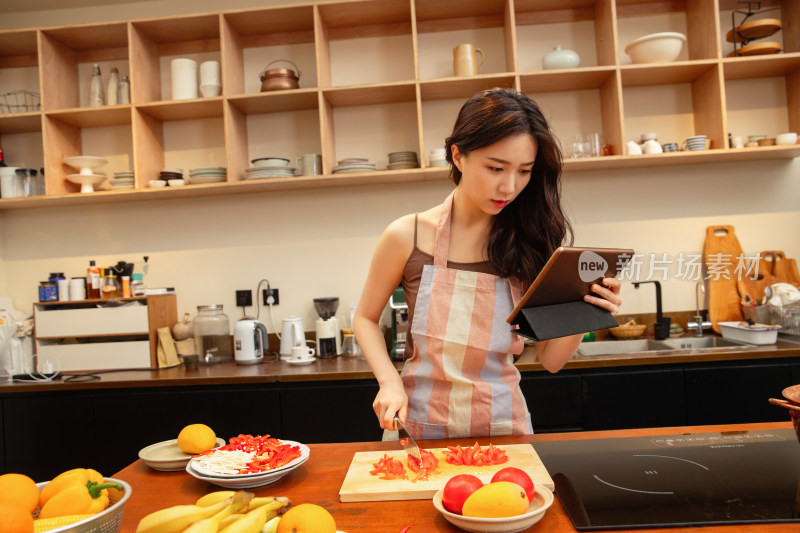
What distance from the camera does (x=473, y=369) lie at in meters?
1.56

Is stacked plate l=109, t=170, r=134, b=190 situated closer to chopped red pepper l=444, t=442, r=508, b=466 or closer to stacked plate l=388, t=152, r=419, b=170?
stacked plate l=388, t=152, r=419, b=170

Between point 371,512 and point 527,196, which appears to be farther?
point 527,196

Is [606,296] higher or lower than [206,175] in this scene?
lower

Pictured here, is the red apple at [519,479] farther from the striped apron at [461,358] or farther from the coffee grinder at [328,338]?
the coffee grinder at [328,338]

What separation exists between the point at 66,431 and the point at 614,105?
9.86 ft

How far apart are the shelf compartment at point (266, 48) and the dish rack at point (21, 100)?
1.22 m

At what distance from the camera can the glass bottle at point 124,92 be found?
10.3 ft

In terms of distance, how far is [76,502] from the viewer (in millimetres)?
807

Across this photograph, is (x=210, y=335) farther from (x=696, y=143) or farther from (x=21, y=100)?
(x=696, y=143)

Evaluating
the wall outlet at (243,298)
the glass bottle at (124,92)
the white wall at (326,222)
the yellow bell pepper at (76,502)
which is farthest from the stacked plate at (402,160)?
the yellow bell pepper at (76,502)

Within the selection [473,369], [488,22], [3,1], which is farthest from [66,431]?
[488,22]

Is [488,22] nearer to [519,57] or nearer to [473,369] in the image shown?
[519,57]

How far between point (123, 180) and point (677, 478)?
9.53ft

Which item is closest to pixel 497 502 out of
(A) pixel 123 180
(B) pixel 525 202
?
(B) pixel 525 202
